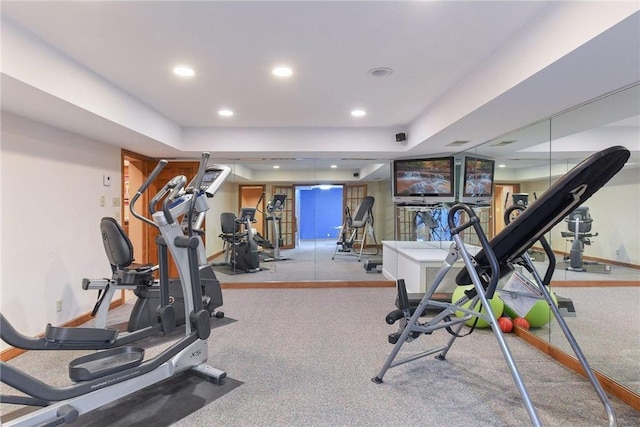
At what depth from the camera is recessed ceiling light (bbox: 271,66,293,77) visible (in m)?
2.74

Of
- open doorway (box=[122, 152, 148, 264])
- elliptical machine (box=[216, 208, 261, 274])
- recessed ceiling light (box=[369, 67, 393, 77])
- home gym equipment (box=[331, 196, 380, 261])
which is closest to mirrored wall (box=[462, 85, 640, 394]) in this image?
recessed ceiling light (box=[369, 67, 393, 77])

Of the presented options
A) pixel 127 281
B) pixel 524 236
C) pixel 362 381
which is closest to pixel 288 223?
pixel 127 281

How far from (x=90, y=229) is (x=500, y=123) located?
14.7 feet

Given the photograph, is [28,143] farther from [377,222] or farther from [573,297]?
[573,297]

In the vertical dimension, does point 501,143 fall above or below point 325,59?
below

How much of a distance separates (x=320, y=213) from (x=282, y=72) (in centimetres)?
344

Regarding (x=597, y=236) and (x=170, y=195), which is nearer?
(x=170, y=195)

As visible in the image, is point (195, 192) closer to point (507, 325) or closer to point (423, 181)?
point (507, 325)

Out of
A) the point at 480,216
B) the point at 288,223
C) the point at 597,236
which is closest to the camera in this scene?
the point at 597,236

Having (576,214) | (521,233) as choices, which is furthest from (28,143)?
(576,214)

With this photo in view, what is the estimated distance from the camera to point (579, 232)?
9.78 feet

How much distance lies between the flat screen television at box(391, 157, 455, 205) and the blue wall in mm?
1080

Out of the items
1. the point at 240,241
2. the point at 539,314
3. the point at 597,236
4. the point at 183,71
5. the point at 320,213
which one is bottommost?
the point at 539,314

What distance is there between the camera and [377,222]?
6.00 m
